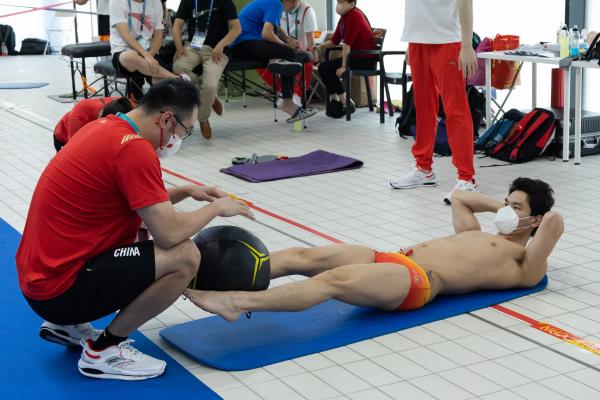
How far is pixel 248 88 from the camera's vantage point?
1040 centimetres

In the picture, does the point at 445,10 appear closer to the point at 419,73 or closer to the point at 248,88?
the point at 419,73

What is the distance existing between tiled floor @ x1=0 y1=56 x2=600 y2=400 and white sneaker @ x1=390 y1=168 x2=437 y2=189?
8cm

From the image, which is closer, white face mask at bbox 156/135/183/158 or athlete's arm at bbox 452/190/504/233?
white face mask at bbox 156/135/183/158

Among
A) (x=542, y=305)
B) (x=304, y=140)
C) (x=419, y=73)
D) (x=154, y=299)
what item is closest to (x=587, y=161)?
(x=419, y=73)

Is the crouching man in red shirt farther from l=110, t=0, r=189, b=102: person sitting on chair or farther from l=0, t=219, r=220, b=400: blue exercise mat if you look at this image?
l=110, t=0, r=189, b=102: person sitting on chair

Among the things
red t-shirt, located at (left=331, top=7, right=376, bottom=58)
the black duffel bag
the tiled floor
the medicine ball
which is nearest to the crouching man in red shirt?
the medicine ball

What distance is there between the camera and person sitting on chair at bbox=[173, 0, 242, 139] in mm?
7824

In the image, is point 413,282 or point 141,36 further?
point 141,36

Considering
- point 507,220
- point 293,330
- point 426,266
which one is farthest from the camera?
point 507,220

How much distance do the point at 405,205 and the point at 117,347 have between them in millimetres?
2640

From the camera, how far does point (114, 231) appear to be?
3.10 m

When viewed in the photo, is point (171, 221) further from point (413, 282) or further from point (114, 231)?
point (413, 282)

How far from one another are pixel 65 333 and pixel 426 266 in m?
1.40

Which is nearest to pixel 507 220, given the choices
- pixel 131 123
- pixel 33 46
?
pixel 131 123
